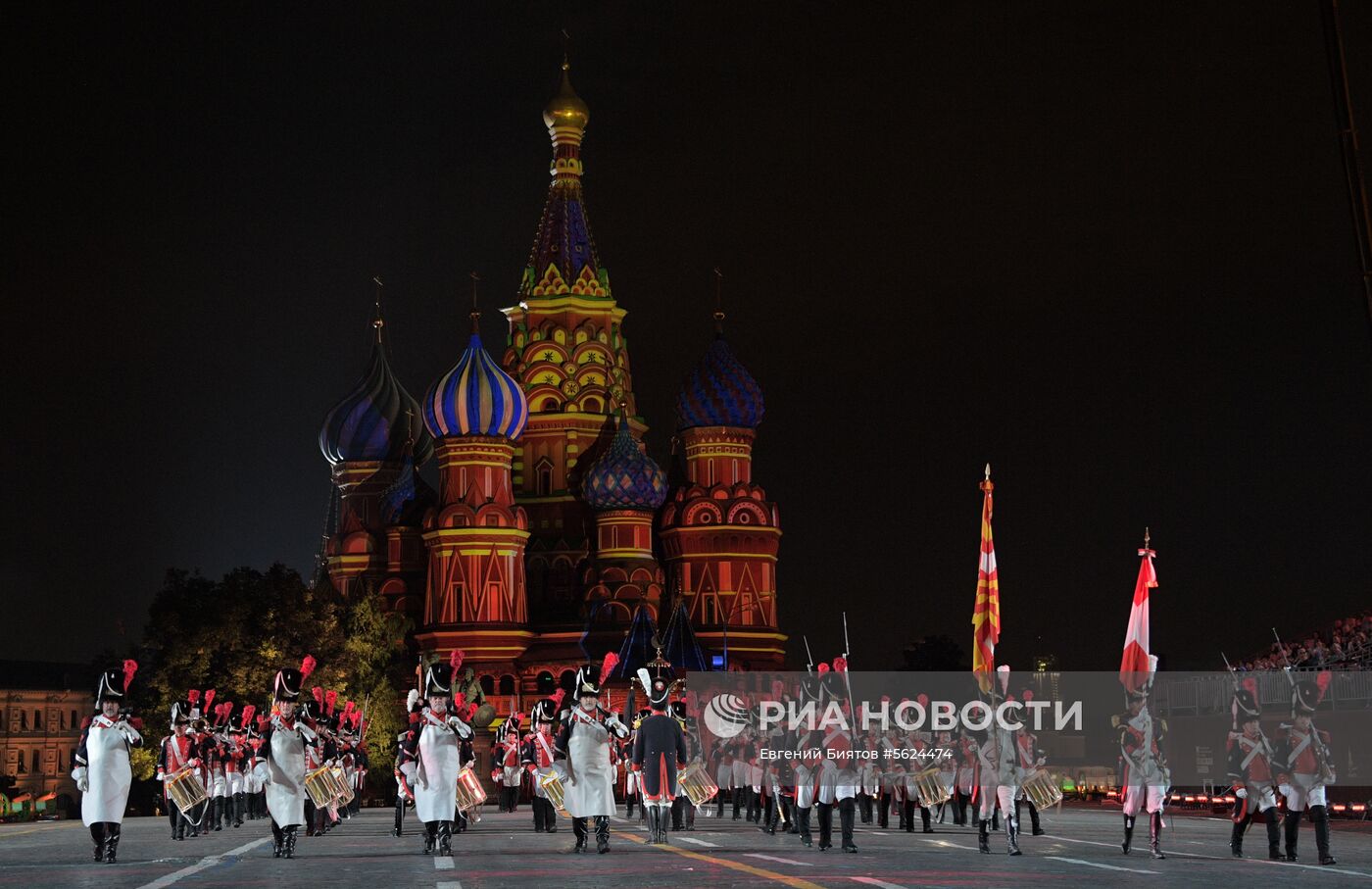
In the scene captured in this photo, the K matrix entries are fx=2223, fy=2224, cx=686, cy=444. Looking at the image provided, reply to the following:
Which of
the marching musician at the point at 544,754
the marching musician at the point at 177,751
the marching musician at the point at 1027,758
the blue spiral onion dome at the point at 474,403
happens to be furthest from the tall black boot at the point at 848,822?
the blue spiral onion dome at the point at 474,403

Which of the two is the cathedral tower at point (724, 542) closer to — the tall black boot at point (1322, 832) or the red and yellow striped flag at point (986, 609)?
the red and yellow striped flag at point (986, 609)

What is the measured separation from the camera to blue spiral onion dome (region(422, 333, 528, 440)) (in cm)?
9238

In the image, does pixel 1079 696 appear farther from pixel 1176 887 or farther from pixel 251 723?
pixel 1176 887

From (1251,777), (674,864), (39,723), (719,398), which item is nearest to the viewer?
(674,864)

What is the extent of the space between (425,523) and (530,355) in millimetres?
12338

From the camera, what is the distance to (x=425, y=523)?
9100cm

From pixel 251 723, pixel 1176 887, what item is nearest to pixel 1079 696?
pixel 251 723

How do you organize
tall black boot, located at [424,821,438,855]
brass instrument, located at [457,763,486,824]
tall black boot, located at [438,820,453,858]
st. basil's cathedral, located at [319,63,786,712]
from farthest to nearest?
st. basil's cathedral, located at [319,63,786,712]
brass instrument, located at [457,763,486,824]
tall black boot, located at [424,821,438,855]
tall black boot, located at [438,820,453,858]

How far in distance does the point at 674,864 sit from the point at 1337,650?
1109 inches

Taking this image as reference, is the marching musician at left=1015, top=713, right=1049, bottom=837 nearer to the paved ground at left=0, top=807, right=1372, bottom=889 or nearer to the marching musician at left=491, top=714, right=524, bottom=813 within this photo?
the paved ground at left=0, top=807, right=1372, bottom=889

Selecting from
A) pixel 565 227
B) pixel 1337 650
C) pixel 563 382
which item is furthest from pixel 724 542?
pixel 1337 650

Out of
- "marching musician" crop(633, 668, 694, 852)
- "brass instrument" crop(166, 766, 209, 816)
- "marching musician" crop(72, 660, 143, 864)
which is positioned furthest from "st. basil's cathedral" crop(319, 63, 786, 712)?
"marching musician" crop(72, 660, 143, 864)

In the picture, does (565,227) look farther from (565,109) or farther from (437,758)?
(437,758)

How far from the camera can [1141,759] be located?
2683 cm
